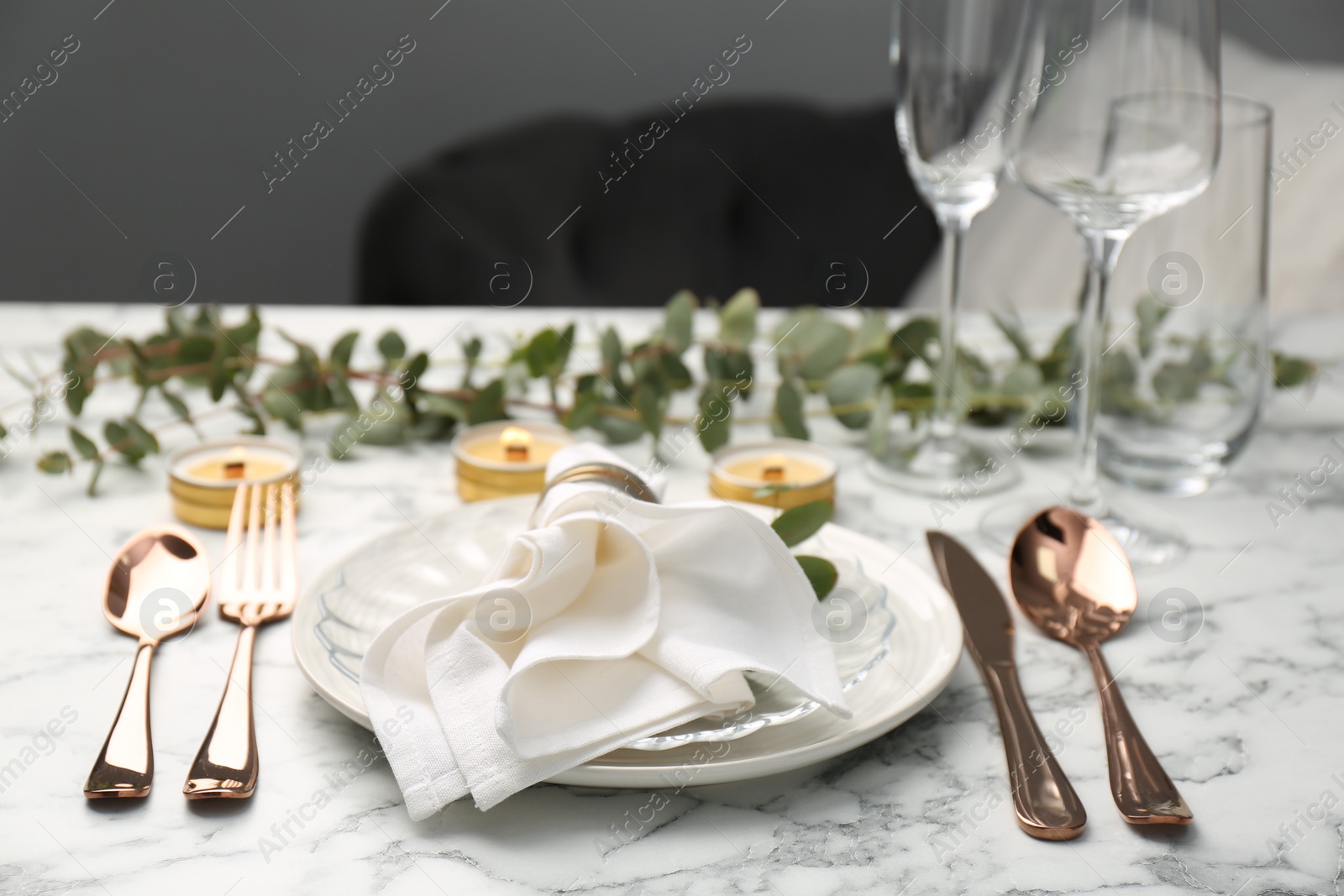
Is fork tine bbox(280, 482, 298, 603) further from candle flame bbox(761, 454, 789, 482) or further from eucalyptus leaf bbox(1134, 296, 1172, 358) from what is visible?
eucalyptus leaf bbox(1134, 296, 1172, 358)

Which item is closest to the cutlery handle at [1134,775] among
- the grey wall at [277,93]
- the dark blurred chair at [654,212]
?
the dark blurred chair at [654,212]

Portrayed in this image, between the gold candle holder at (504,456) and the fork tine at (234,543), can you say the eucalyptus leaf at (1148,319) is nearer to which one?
the gold candle holder at (504,456)

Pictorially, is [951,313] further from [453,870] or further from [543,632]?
[453,870]

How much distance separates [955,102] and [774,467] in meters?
0.28

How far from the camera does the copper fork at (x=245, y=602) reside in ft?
1.63

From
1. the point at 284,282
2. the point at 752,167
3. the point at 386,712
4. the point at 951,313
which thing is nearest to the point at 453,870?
the point at 386,712

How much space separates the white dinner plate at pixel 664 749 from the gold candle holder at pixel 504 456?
69 mm

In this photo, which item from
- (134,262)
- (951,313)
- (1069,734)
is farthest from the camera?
(134,262)

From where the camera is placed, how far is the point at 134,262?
2041mm

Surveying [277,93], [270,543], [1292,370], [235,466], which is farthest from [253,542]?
[277,93]

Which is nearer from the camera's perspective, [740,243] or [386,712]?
[386,712]

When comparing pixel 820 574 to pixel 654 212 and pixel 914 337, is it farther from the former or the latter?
pixel 654 212

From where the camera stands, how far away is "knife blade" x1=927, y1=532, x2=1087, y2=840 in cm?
48

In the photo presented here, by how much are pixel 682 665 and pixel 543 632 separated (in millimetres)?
69
